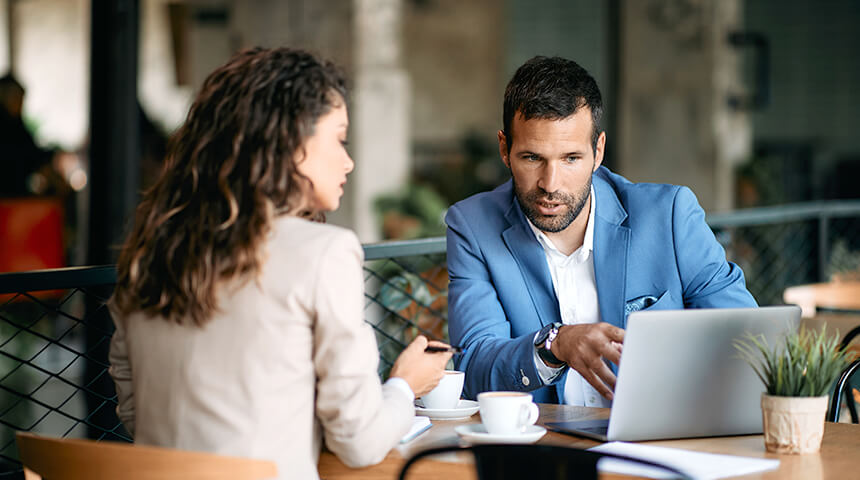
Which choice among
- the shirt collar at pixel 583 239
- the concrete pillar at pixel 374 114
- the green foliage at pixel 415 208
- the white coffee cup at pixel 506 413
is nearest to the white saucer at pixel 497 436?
the white coffee cup at pixel 506 413

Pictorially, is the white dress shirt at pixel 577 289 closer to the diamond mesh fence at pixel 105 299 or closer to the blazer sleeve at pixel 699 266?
the blazer sleeve at pixel 699 266

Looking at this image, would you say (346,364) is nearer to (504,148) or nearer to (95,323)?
(504,148)

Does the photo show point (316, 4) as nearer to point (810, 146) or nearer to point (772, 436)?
point (772, 436)

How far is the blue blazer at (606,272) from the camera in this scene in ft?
7.41

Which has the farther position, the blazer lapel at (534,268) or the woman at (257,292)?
the blazer lapel at (534,268)

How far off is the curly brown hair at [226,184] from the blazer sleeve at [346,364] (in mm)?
114

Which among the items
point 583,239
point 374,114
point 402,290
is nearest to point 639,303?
point 583,239

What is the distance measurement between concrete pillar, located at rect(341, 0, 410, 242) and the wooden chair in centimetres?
671

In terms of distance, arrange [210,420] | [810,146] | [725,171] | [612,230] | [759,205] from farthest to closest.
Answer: [810,146]
[759,205]
[725,171]
[612,230]
[210,420]

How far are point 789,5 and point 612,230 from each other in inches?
510

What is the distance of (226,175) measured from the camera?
4.86 ft

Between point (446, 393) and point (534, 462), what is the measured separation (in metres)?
0.67

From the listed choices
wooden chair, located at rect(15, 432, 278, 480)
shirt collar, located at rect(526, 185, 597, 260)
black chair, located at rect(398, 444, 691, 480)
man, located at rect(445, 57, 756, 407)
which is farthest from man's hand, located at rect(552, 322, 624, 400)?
wooden chair, located at rect(15, 432, 278, 480)

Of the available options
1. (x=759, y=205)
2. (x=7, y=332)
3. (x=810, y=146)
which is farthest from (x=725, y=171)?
(x=810, y=146)
